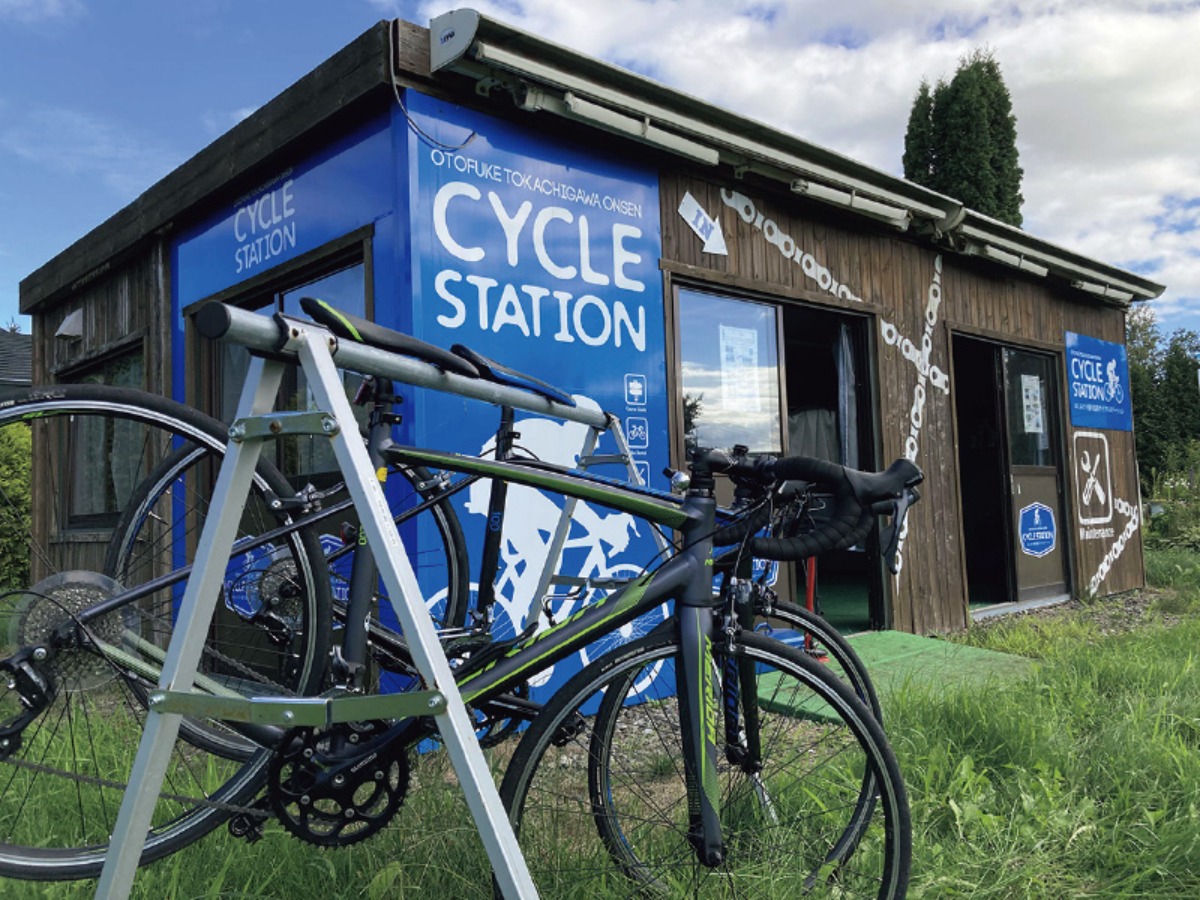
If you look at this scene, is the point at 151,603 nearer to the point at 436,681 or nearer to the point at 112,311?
the point at 436,681

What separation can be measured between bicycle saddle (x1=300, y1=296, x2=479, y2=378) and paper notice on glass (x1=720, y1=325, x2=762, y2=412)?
3.19 metres

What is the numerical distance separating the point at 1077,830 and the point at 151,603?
2263 millimetres

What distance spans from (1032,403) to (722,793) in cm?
648

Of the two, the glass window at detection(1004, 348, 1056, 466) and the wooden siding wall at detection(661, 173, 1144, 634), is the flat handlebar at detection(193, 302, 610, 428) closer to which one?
the wooden siding wall at detection(661, 173, 1144, 634)

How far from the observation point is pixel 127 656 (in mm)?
1717

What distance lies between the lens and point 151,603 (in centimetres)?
181

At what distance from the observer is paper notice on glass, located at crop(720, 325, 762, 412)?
4.78m

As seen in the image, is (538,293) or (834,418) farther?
(834,418)

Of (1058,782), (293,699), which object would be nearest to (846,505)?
(293,699)

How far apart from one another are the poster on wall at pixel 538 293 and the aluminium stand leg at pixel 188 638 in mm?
1720

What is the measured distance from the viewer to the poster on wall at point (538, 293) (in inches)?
136

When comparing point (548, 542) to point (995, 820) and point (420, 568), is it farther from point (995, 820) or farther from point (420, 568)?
point (995, 820)

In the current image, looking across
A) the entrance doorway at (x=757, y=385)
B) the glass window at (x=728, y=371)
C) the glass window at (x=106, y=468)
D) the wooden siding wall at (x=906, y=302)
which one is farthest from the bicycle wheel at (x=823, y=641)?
the glass window at (x=106, y=468)

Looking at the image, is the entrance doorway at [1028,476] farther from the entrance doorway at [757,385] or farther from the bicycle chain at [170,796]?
the bicycle chain at [170,796]
